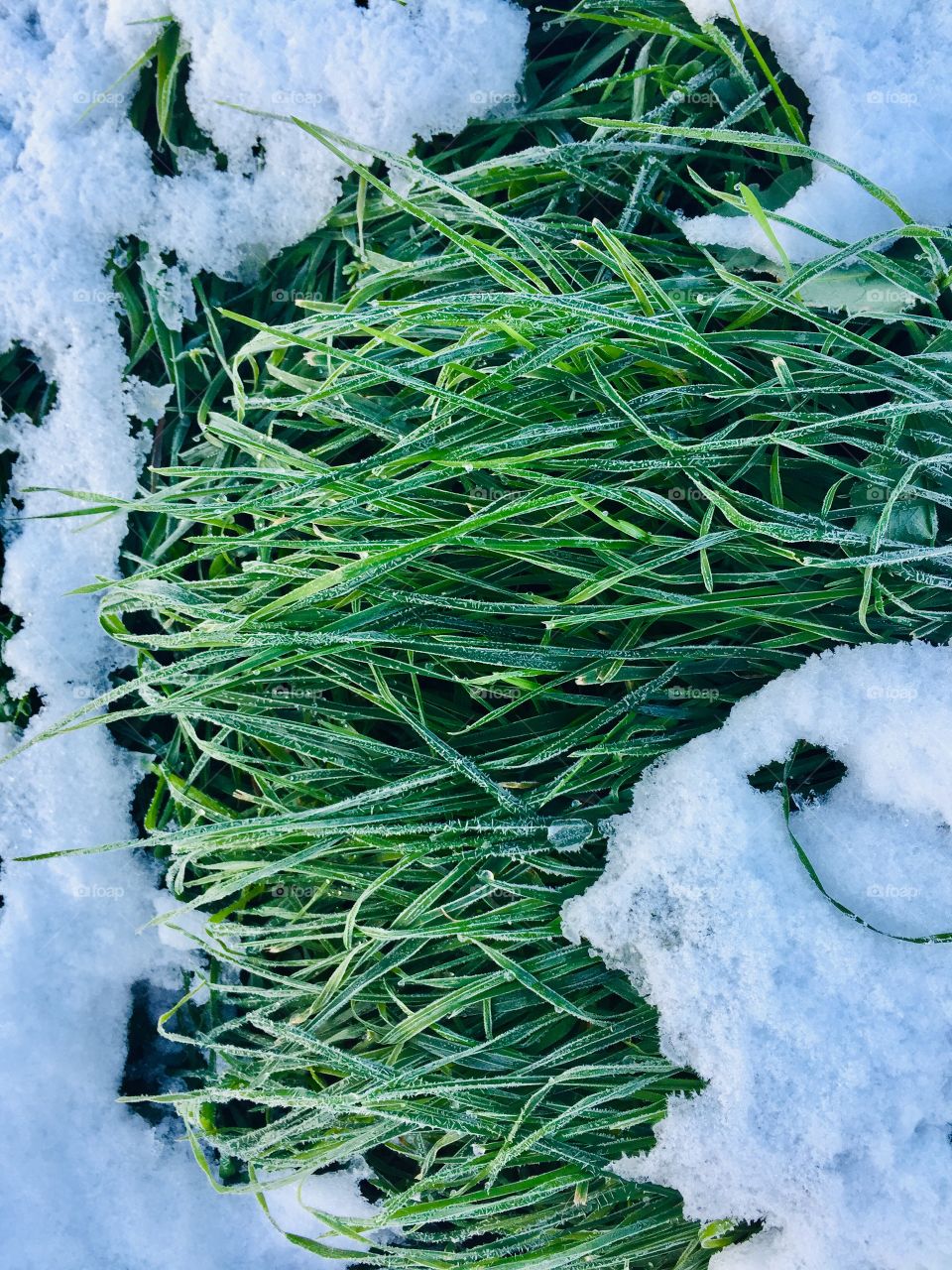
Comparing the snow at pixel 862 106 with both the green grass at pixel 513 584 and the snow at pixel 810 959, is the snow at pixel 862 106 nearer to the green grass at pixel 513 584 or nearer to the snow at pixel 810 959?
the green grass at pixel 513 584

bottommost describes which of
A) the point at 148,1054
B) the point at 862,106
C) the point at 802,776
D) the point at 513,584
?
the point at 148,1054

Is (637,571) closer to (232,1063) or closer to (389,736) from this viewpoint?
(389,736)

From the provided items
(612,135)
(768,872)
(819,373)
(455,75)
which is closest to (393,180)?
(455,75)

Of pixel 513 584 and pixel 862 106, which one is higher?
pixel 862 106

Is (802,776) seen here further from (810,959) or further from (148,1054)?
(148,1054)

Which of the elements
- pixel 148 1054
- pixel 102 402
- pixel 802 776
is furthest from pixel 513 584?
pixel 148 1054

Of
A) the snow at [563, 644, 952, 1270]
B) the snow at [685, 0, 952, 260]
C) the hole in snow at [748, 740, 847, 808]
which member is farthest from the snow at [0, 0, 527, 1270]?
the hole in snow at [748, 740, 847, 808]

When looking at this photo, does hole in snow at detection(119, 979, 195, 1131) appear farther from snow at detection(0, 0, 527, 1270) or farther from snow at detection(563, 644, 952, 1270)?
snow at detection(563, 644, 952, 1270)
